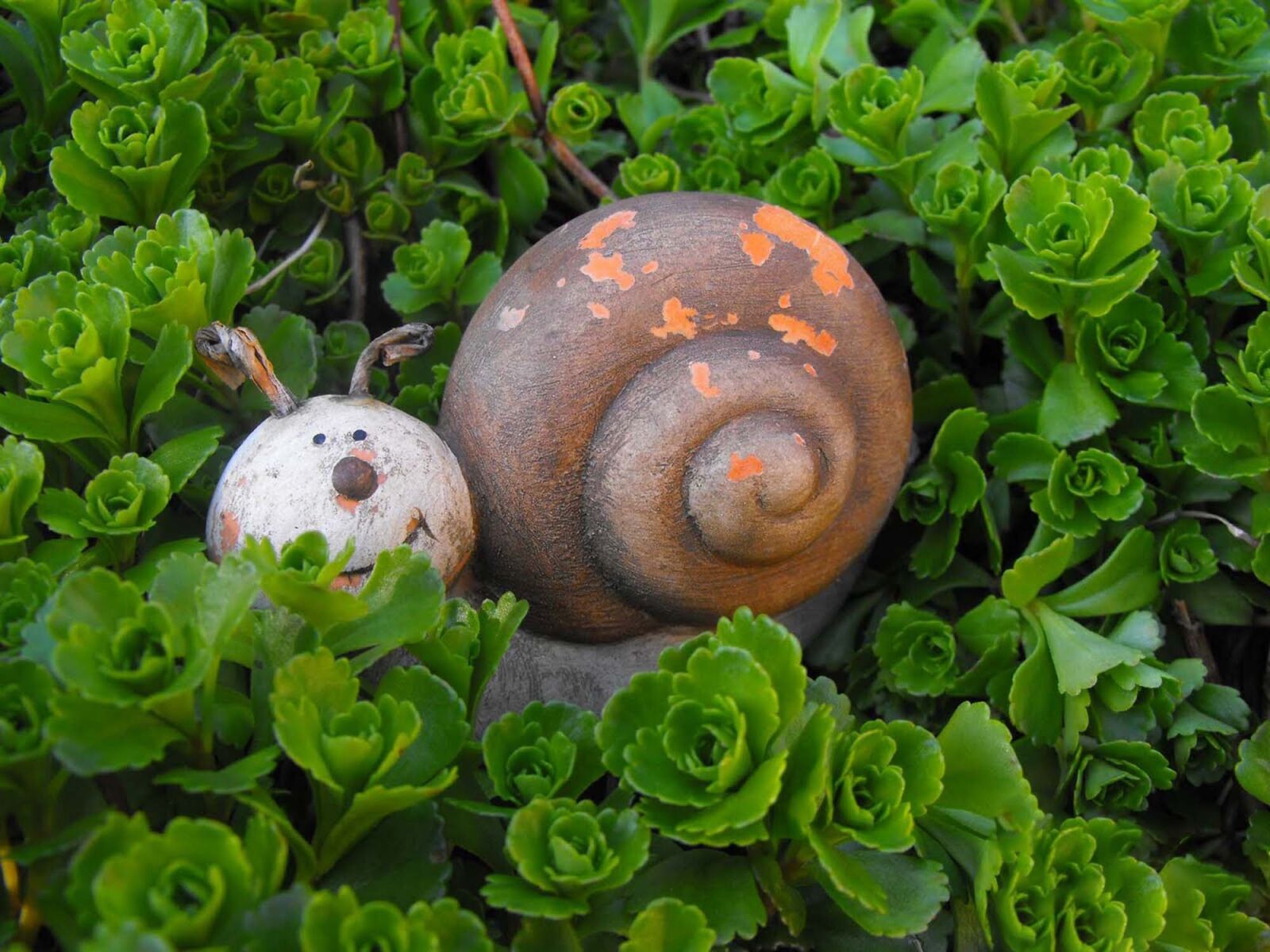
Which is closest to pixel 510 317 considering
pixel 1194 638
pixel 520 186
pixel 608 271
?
pixel 608 271

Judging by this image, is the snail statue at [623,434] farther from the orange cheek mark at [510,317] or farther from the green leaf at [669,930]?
the green leaf at [669,930]

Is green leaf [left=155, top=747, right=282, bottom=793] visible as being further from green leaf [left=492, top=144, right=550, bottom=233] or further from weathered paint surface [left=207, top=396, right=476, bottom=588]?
green leaf [left=492, top=144, right=550, bottom=233]

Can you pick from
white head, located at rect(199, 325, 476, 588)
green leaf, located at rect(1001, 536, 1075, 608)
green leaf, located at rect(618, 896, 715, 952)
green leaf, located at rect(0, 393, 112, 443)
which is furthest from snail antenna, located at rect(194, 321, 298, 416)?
green leaf, located at rect(1001, 536, 1075, 608)

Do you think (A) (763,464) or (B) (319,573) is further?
(A) (763,464)

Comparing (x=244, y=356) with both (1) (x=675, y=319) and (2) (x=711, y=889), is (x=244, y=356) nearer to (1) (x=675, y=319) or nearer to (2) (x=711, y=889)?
(1) (x=675, y=319)

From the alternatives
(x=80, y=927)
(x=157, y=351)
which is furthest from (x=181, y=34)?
(x=80, y=927)

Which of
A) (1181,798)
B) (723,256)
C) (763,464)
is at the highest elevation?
(723,256)

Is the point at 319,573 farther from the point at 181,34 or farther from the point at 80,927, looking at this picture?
the point at 181,34
